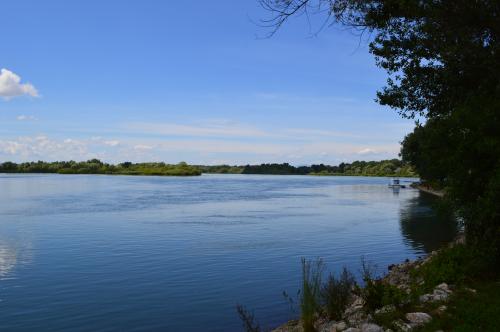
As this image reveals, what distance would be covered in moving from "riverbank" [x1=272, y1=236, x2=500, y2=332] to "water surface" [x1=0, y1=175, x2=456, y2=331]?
12.9 ft

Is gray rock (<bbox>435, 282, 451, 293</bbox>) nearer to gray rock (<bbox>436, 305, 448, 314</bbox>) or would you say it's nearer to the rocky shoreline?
the rocky shoreline

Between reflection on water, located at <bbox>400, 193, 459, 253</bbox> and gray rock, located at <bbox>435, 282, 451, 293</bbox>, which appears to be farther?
reflection on water, located at <bbox>400, 193, 459, 253</bbox>

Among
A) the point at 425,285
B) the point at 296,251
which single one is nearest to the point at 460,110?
the point at 425,285

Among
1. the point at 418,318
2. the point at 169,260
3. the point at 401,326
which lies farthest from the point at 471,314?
the point at 169,260

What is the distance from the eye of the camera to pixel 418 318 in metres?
10.6

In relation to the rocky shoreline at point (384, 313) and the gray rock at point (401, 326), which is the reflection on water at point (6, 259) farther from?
the gray rock at point (401, 326)

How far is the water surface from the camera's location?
634 inches

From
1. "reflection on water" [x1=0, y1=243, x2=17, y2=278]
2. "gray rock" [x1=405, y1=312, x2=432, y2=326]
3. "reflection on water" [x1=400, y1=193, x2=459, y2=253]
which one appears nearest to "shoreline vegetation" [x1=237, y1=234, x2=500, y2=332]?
"gray rock" [x1=405, y1=312, x2=432, y2=326]

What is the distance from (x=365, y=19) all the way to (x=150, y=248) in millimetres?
19348

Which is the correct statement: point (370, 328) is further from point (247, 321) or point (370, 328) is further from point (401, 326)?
point (247, 321)

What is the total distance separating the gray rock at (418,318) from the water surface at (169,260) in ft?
18.5

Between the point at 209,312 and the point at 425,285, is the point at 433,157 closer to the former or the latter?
the point at 425,285

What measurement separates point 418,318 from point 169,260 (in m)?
16.8

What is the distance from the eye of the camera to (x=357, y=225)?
43.0 metres
